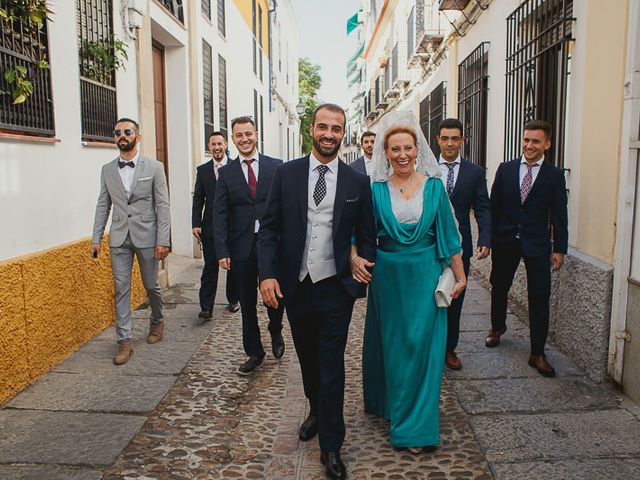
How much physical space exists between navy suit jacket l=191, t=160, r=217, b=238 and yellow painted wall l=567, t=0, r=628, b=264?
11.5 ft

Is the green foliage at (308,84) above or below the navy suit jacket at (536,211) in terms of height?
above

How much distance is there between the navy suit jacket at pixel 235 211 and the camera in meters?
4.71

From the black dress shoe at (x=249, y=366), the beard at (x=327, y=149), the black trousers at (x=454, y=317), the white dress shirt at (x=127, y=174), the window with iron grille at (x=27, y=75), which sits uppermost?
the window with iron grille at (x=27, y=75)

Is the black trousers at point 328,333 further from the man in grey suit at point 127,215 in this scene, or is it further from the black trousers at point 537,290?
the man in grey suit at point 127,215

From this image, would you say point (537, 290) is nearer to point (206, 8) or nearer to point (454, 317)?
point (454, 317)

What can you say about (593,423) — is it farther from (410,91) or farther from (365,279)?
(410,91)

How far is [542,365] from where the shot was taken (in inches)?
180

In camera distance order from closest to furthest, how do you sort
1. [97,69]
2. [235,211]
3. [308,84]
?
[235,211]
[97,69]
[308,84]

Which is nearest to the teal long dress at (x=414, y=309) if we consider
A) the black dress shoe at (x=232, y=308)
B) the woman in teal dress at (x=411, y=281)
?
the woman in teal dress at (x=411, y=281)

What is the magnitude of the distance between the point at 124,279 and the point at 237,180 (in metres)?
1.28

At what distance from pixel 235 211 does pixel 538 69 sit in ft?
11.5

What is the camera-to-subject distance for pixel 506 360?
4910mm

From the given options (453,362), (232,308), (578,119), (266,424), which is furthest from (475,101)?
(266,424)

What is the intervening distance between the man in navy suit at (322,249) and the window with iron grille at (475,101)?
580 centimetres
